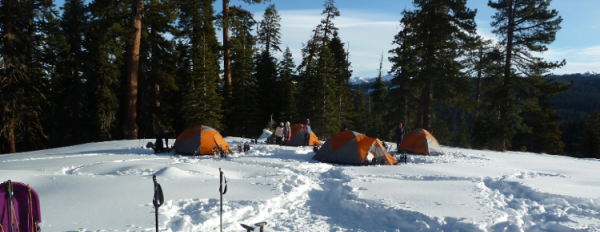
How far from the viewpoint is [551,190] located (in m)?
7.20

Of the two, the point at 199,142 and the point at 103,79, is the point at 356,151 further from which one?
the point at 103,79

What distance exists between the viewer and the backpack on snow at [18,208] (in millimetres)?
3779

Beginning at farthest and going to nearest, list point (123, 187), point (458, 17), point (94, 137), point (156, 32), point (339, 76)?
1. point (339, 76)
2. point (94, 137)
3. point (156, 32)
4. point (458, 17)
5. point (123, 187)

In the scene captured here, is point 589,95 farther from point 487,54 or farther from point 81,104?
point 81,104

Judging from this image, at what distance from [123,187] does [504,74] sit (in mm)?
23364

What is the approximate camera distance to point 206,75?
24344 millimetres

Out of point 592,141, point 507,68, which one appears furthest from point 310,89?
point 592,141

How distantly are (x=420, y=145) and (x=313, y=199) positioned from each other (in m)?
9.23

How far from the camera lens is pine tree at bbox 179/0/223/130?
23.7 m

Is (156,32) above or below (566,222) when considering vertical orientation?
above

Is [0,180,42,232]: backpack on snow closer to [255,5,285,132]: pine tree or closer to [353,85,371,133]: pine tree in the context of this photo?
[255,5,285,132]: pine tree

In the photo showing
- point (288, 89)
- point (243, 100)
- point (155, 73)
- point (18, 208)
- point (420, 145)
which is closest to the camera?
point (18, 208)

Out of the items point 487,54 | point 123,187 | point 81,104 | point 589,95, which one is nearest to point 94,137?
point 81,104

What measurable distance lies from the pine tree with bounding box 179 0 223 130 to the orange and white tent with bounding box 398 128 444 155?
49.4ft
